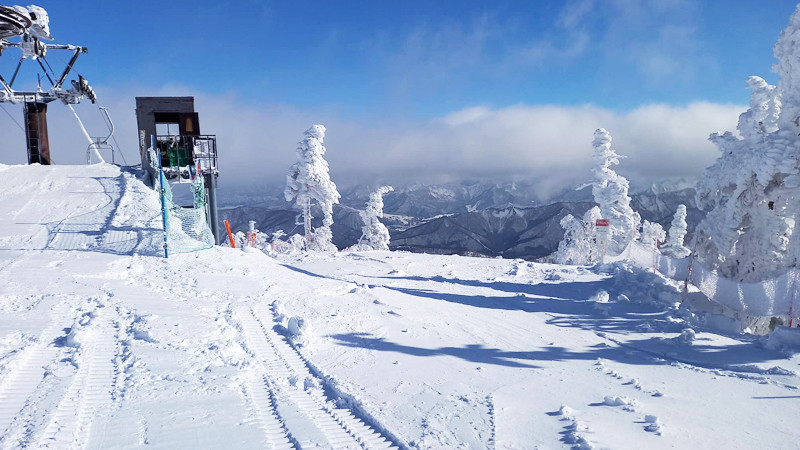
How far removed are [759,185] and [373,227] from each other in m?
31.8

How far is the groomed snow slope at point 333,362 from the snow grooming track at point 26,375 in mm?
23

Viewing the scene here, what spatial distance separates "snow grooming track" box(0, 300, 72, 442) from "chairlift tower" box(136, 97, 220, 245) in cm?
1577

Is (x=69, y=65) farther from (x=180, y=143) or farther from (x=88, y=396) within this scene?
(x=88, y=396)

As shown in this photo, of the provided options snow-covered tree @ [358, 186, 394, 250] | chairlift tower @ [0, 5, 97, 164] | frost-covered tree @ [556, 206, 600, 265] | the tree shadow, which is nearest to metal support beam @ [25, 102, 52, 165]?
chairlift tower @ [0, 5, 97, 164]

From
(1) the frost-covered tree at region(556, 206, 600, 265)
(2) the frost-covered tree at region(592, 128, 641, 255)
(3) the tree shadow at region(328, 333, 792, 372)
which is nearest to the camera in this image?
(3) the tree shadow at region(328, 333, 792, 372)

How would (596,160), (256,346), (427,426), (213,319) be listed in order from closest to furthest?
1. (427,426)
2. (256,346)
3. (213,319)
4. (596,160)

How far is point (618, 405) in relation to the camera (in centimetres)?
592

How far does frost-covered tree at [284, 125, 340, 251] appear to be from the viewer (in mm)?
35062

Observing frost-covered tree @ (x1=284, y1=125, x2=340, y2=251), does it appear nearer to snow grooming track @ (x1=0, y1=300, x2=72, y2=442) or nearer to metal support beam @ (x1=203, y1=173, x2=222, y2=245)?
metal support beam @ (x1=203, y1=173, x2=222, y2=245)

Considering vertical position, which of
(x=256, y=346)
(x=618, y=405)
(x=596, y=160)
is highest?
(x=596, y=160)

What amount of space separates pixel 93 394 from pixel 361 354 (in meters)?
3.66

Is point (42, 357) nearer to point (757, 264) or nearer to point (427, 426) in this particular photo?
point (427, 426)

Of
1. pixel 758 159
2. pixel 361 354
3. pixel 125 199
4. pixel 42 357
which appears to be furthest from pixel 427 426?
pixel 125 199

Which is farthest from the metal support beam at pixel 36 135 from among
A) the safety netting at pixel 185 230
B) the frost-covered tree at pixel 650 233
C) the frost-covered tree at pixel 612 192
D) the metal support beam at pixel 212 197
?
the frost-covered tree at pixel 650 233
